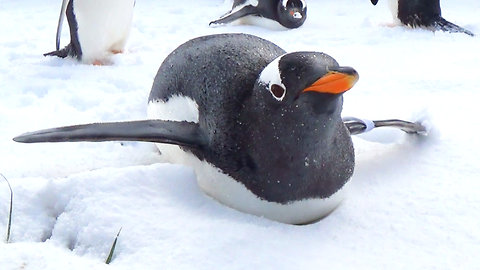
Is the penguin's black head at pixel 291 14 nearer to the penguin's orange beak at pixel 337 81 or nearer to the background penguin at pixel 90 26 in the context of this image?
the background penguin at pixel 90 26

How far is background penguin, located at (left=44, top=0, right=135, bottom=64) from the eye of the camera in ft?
10.7

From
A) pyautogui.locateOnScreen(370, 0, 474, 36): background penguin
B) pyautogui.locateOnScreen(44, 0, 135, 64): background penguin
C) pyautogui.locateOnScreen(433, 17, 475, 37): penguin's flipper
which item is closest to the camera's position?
pyautogui.locateOnScreen(44, 0, 135, 64): background penguin

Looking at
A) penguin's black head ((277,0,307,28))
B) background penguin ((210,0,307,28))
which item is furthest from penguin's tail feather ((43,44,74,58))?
penguin's black head ((277,0,307,28))

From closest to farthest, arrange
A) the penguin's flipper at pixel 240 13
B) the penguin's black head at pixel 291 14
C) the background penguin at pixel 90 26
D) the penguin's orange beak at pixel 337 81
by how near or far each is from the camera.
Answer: the penguin's orange beak at pixel 337 81, the background penguin at pixel 90 26, the penguin's black head at pixel 291 14, the penguin's flipper at pixel 240 13

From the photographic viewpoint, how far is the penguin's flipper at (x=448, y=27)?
4.03 metres

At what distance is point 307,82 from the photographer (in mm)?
1217

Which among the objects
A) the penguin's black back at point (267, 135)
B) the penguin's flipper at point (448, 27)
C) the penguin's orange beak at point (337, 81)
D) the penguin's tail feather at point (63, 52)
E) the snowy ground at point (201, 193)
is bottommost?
the penguin's flipper at point (448, 27)

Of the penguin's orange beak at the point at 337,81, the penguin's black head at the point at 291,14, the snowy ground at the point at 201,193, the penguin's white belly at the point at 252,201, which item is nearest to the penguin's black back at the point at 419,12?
the penguin's black head at the point at 291,14

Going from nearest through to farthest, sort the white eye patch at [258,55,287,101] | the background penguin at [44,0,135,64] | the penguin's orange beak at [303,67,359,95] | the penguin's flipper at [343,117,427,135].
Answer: the penguin's orange beak at [303,67,359,95] < the white eye patch at [258,55,287,101] < the penguin's flipper at [343,117,427,135] < the background penguin at [44,0,135,64]

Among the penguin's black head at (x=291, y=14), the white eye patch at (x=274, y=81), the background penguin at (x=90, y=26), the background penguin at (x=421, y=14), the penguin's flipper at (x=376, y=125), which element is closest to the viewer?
the white eye patch at (x=274, y=81)

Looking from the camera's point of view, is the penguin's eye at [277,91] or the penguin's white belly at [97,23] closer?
the penguin's eye at [277,91]

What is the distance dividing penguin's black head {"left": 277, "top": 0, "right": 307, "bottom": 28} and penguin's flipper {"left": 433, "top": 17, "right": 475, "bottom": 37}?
3.29ft

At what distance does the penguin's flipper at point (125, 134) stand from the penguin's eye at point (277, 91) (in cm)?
23

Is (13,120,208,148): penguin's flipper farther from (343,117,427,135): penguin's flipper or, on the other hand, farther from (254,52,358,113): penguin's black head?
(343,117,427,135): penguin's flipper
